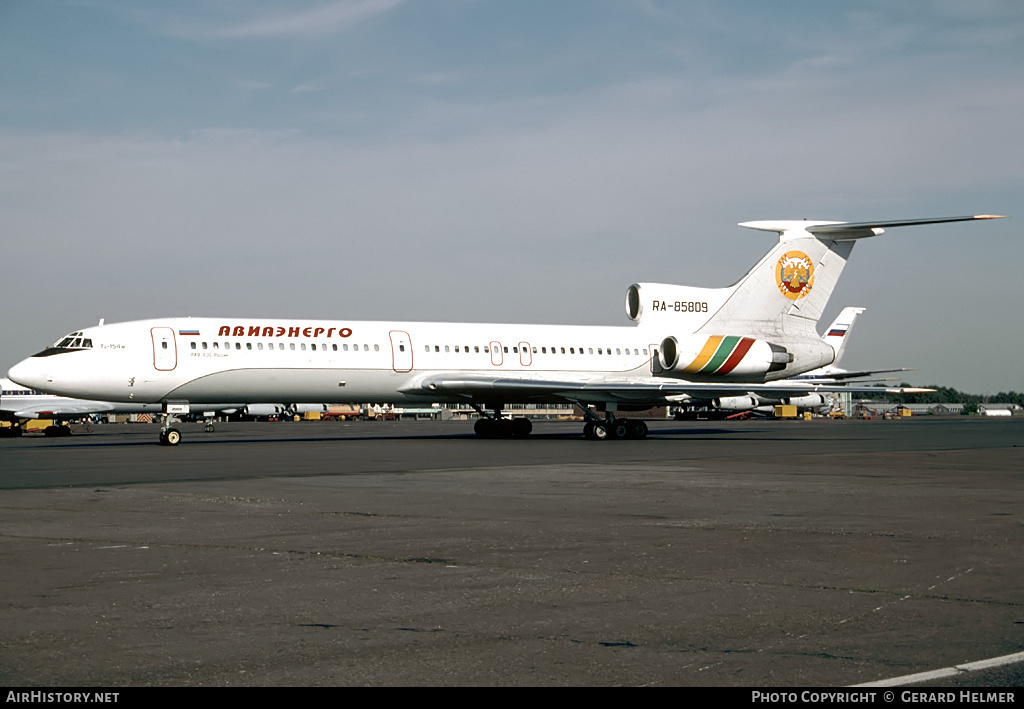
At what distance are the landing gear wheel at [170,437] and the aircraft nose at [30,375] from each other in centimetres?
351

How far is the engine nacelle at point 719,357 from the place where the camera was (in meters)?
33.9

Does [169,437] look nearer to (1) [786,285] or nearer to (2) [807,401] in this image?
(1) [786,285]

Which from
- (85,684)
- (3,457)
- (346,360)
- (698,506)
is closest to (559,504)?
(698,506)

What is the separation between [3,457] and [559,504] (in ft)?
56.0

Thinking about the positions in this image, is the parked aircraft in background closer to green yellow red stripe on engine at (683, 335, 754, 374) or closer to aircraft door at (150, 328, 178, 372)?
green yellow red stripe on engine at (683, 335, 754, 374)

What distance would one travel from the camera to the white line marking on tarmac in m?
4.41

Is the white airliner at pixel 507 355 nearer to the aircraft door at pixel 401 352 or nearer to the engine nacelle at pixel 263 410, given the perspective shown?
the aircraft door at pixel 401 352

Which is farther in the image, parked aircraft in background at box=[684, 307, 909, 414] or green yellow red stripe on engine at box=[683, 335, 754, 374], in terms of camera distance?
parked aircraft in background at box=[684, 307, 909, 414]

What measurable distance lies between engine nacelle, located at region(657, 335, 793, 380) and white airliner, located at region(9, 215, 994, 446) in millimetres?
49

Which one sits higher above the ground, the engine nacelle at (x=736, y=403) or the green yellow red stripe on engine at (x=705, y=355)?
the green yellow red stripe on engine at (x=705, y=355)

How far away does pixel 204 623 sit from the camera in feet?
18.1

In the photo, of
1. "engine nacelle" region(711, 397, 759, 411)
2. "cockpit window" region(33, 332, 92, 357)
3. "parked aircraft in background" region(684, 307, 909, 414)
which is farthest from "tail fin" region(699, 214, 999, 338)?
"cockpit window" region(33, 332, 92, 357)

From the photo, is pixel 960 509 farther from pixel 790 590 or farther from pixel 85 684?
pixel 85 684

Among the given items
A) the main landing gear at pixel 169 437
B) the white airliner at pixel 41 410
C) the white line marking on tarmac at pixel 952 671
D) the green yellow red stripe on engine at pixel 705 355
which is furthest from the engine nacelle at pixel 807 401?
the white line marking on tarmac at pixel 952 671
